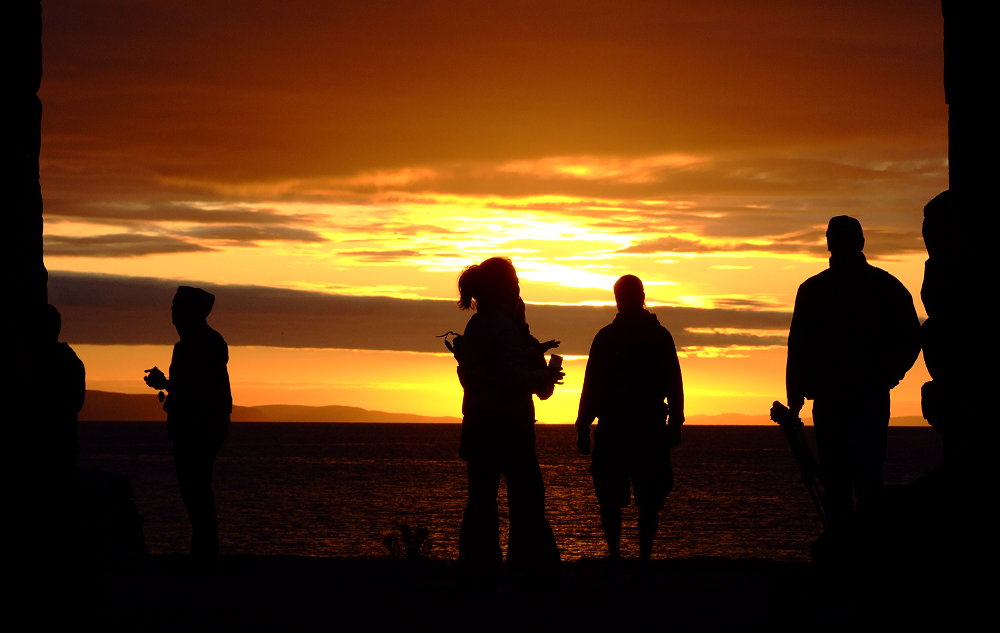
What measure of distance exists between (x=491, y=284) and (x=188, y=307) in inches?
111

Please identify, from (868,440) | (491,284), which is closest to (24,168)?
(491,284)

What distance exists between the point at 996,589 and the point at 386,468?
450 ft

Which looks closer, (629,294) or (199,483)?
(629,294)

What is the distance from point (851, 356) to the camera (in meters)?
8.02

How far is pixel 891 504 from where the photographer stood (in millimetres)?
4883

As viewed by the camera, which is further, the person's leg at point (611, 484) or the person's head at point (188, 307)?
the person's head at point (188, 307)

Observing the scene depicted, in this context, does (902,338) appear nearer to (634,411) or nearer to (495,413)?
(634,411)

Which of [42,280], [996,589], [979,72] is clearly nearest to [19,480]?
[42,280]

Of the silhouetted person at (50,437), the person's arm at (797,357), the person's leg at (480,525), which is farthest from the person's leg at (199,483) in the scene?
the person's arm at (797,357)

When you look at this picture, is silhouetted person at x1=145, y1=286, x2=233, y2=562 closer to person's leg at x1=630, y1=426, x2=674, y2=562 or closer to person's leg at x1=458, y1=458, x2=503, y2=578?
person's leg at x1=458, y1=458, x2=503, y2=578

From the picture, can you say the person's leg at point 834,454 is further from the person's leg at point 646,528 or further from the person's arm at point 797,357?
the person's leg at point 646,528

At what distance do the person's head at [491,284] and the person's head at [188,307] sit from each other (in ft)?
8.07

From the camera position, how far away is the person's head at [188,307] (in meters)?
9.79

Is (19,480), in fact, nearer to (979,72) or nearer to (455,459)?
(979,72)
